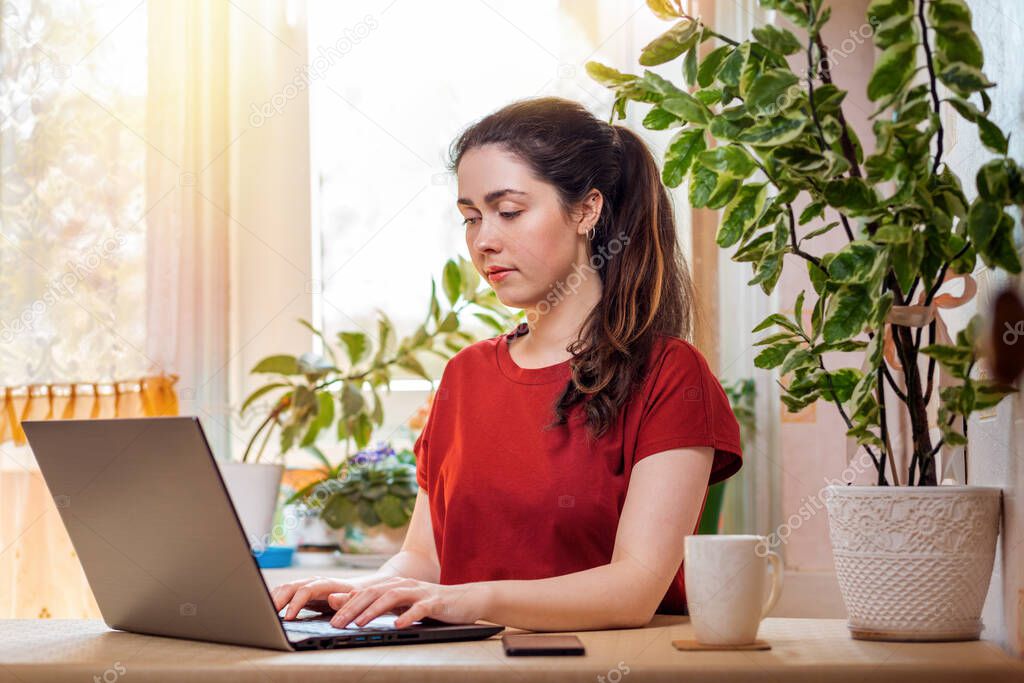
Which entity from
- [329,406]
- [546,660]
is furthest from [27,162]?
[546,660]

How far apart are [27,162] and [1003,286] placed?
7.73 feet

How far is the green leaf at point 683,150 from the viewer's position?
1.00 metres

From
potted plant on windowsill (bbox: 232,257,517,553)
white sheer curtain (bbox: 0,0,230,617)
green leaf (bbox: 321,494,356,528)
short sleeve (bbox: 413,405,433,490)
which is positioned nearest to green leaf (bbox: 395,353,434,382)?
potted plant on windowsill (bbox: 232,257,517,553)

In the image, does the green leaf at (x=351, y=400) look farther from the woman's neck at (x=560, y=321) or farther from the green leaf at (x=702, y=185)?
the green leaf at (x=702, y=185)

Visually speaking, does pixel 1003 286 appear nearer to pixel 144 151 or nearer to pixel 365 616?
pixel 365 616

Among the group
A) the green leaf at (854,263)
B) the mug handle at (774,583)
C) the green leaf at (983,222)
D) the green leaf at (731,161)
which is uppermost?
the green leaf at (731,161)

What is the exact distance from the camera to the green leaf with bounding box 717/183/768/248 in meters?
1.00

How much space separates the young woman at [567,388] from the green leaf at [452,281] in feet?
3.13

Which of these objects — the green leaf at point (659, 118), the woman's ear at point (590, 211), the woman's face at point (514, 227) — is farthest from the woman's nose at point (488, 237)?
the green leaf at point (659, 118)

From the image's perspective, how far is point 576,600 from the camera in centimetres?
102

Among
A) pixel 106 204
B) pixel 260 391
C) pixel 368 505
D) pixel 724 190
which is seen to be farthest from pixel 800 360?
pixel 106 204

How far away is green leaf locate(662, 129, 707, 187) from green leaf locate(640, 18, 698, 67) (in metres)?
0.07

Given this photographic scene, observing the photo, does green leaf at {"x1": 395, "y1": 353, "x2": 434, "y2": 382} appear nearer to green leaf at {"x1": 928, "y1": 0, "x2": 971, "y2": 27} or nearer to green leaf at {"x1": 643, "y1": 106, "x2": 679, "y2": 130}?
green leaf at {"x1": 643, "y1": 106, "x2": 679, "y2": 130}

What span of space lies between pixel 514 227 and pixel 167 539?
65cm
